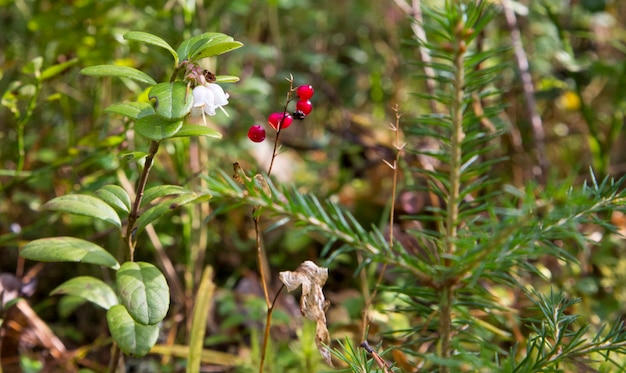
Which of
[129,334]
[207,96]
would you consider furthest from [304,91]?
[129,334]

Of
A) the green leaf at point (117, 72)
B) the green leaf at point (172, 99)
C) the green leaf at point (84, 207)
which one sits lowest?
the green leaf at point (84, 207)

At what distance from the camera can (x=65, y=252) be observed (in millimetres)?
744

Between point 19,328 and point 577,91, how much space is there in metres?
1.51

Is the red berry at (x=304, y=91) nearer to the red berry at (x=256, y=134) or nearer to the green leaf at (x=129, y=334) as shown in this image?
the red berry at (x=256, y=134)

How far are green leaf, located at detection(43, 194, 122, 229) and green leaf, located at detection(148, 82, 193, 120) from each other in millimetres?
161

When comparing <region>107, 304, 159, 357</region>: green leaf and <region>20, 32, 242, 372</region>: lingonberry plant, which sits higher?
<region>20, 32, 242, 372</region>: lingonberry plant

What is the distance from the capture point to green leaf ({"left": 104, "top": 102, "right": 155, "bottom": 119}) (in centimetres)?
73

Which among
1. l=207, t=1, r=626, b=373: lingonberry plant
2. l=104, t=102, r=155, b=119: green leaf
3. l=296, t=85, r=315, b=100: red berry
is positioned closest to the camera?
l=207, t=1, r=626, b=373: lingonberry plant

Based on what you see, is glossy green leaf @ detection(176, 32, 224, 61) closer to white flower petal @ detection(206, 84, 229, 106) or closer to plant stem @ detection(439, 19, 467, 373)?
white flower petal @ detection(206, 84, 229, 106)

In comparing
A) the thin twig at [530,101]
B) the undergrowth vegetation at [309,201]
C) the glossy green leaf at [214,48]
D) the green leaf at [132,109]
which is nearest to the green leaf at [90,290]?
the undergrowth vegetation at [309,201]

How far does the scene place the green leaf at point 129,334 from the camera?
73 cm

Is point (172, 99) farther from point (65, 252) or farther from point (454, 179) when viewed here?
point (454, 179)

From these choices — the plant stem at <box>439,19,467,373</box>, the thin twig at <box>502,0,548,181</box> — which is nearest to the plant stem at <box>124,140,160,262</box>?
the plant stem at <box>439,19,467,373</box>

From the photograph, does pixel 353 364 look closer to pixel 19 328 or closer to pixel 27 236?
pixel 19 328
